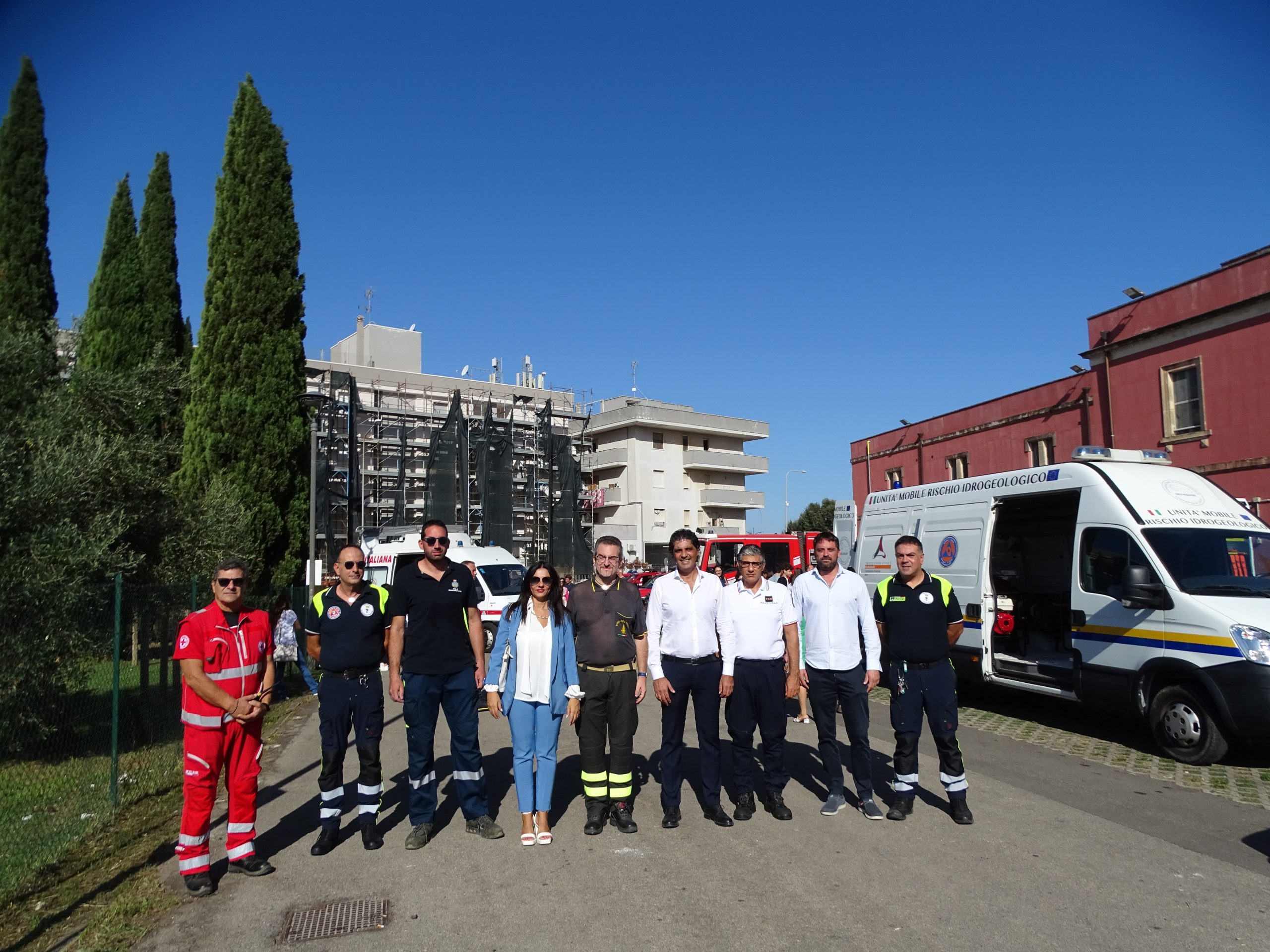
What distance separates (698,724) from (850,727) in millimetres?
1160

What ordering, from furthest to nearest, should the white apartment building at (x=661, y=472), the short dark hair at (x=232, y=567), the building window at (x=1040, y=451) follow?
the white apartment building at (x=661, y=472), the building window at (x=1040, y=451), the short dark hair at (x=232, y=567)

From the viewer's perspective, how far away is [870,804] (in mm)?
6773

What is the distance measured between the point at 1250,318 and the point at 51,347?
24.7 m

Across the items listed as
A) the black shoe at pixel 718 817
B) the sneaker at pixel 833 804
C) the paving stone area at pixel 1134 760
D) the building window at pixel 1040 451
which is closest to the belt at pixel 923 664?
the sneaker at pixel 833 804

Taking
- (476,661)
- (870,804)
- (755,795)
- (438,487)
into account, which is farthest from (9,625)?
(438,487)

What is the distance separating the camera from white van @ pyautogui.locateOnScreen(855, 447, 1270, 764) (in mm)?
8328

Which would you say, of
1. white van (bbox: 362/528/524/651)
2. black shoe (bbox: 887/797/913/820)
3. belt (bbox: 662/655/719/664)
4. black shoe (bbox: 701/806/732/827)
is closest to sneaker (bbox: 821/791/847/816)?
black shoe (bbox: 887/797/913/820)

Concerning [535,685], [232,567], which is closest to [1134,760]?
[535,685]

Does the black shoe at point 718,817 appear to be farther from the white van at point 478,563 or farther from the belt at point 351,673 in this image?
the white van at point 478,563

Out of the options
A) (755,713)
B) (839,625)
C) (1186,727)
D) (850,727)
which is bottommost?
(1186,727)

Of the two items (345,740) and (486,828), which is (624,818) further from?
(345,740)

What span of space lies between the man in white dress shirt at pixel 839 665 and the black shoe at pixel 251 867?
12.7 ft

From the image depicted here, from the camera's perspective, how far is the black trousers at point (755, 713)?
6785mm

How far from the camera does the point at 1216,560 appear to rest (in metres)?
9.20
